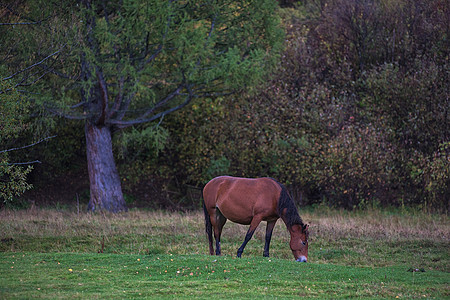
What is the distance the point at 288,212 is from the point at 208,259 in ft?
6.42

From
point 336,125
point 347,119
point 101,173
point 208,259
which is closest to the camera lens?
point 208,259

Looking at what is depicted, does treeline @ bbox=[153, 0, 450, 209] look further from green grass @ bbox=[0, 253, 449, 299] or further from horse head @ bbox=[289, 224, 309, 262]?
green grass @ bbox=[0, 253, 449, 299]

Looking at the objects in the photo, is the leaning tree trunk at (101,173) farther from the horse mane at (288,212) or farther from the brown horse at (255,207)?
the horse mane at (288,212)

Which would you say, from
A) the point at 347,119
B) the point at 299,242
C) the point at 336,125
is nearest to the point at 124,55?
the point at 336,125

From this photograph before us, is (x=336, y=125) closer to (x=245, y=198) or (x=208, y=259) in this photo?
(x=245, y=198)

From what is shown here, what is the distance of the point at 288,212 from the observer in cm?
1119

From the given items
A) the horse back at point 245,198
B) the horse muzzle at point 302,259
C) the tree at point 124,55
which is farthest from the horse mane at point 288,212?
the tree at point 124,55

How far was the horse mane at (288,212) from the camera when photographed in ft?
36.5

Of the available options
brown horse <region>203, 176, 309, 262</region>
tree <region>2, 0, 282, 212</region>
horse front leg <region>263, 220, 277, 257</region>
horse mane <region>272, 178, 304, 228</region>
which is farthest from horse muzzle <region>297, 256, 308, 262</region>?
tree <region>2, 0, 282, 212</region>

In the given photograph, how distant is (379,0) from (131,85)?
1287 cm

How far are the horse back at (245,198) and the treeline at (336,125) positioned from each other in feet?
26.1

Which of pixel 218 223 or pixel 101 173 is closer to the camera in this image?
pixel 218 223

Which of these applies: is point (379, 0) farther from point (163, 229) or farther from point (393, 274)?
point (393, 274)

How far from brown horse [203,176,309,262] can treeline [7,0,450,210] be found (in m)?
7.90
